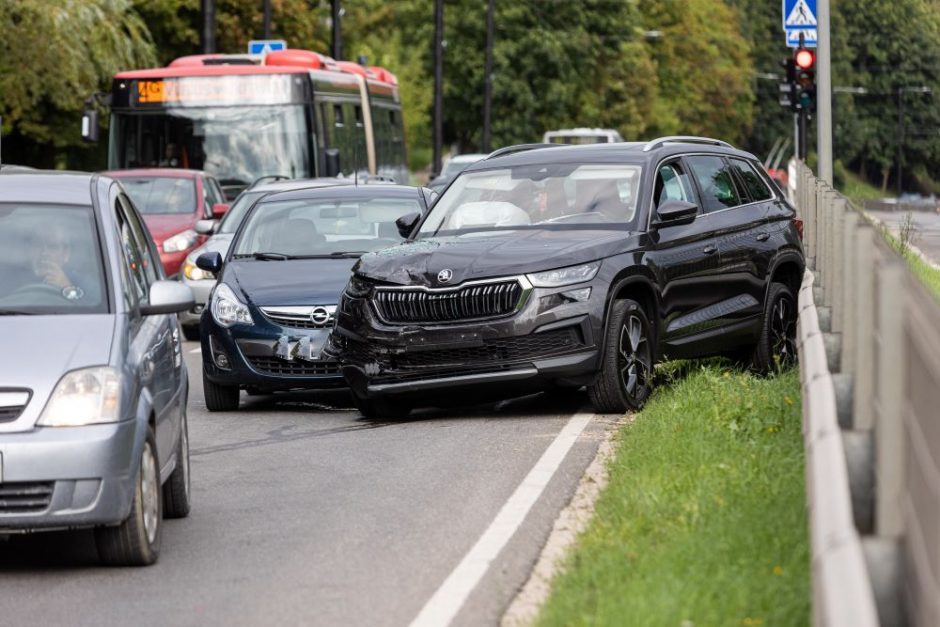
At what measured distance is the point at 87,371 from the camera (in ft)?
24.5

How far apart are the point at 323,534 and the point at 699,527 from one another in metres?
1.71

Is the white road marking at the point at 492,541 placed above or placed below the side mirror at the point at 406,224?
below

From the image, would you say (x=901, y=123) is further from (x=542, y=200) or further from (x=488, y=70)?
(x=488, y=70)

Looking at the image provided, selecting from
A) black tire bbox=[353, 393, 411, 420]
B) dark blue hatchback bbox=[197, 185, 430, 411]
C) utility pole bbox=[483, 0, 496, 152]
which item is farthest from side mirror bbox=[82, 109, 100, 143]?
utility pole bbox=[483, 0, 496, 152]

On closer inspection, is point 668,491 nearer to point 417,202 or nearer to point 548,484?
point 548,484

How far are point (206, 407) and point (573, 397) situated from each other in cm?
257

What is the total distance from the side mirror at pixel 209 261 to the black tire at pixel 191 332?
5909 millimetres

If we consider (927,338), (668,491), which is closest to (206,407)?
(668,491)

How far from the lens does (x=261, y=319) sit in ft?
44.3

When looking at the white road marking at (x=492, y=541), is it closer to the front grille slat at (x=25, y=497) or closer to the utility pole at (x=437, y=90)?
the front grille slat at (x=25, y=497)

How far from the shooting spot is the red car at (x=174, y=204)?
2270cm

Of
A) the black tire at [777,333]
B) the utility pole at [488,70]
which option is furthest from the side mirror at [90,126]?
the utility pole at [488,70]

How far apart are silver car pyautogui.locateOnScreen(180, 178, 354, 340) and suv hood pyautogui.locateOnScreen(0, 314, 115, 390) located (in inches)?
427

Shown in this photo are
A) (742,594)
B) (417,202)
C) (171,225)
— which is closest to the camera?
(742,594)
